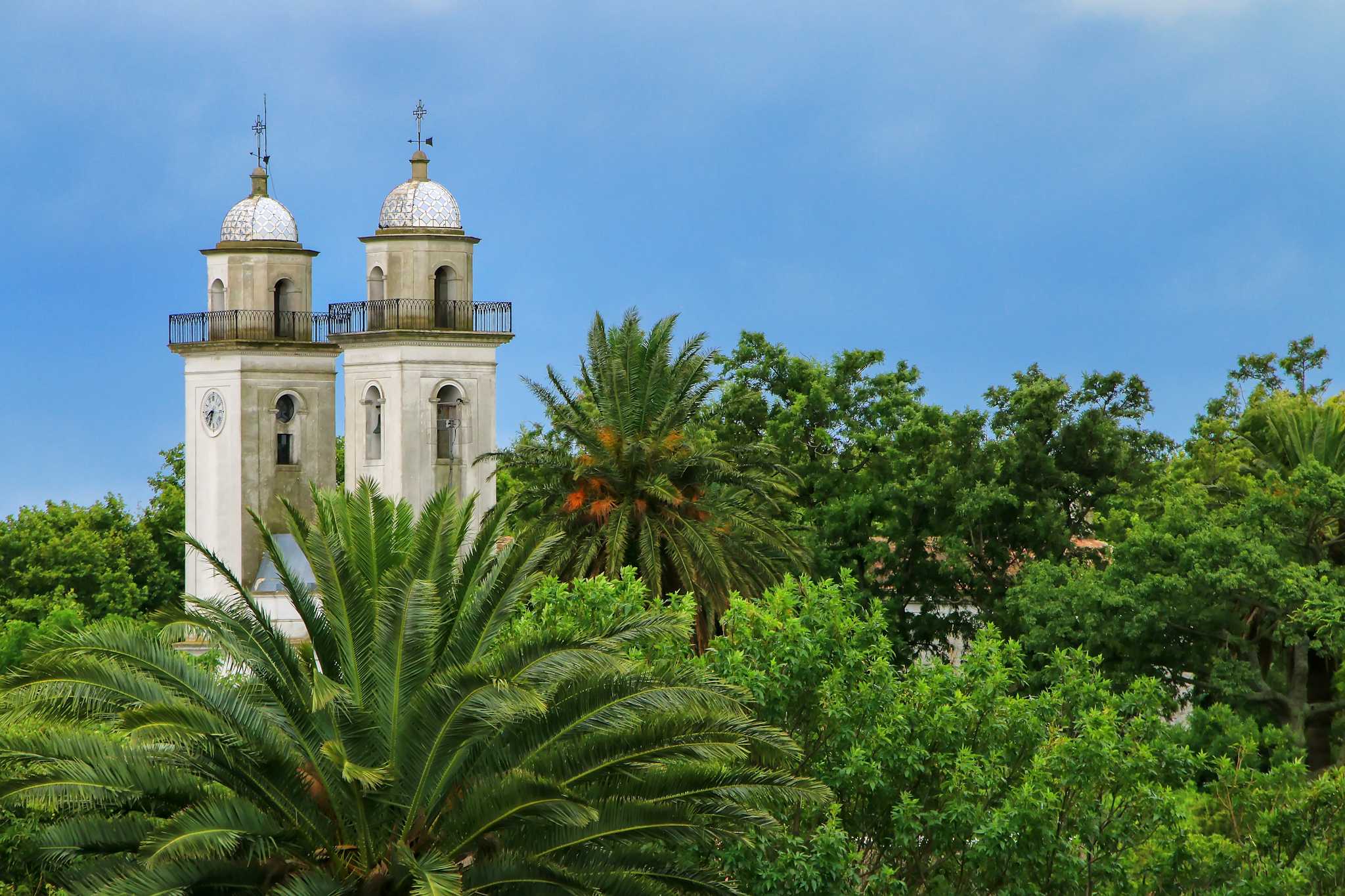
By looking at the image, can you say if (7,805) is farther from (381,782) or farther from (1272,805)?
(1272,805)

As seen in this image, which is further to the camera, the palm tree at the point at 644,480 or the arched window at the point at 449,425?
the arched window at the point at 449,425

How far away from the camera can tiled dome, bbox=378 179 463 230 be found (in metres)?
53.8

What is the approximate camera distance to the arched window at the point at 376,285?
5419cm

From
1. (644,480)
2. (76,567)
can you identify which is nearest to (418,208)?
(76,567)

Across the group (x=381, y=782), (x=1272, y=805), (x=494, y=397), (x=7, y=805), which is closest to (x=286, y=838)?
(x=381, y=782)

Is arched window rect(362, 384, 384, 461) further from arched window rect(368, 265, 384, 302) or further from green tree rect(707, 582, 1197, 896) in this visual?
green tree rect(707, 582, 1197, 896)

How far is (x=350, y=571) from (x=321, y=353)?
137 ft

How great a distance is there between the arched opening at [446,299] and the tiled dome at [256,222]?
609 centimetres

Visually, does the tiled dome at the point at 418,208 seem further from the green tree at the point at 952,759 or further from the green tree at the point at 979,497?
the green tree at the point at 952,759

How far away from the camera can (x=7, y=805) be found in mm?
19266

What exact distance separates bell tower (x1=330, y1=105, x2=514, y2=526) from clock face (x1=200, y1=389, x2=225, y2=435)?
4765 mm

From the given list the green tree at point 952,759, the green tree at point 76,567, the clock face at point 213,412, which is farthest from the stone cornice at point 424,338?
the green tree at point 952,759

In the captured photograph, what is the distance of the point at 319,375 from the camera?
58.2 metres

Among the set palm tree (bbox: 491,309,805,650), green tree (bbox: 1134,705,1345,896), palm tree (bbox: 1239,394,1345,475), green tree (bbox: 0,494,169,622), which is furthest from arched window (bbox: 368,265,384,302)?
green tree (bbox: 1134,705,1345,896)
